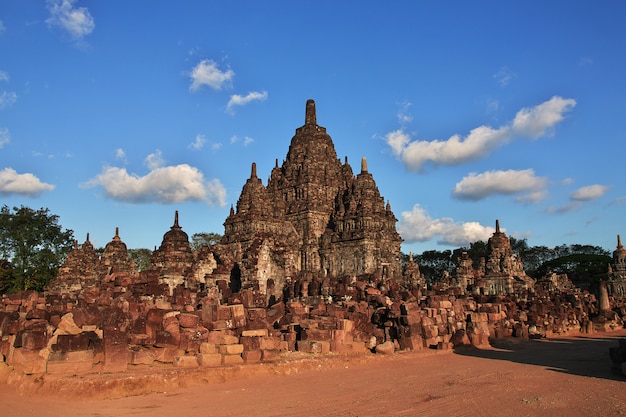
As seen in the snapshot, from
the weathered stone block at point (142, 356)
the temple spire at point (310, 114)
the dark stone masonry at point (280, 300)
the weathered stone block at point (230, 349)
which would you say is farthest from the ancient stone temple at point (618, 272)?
the weathered stone block at point (142, 356)

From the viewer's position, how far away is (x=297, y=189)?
4669 centimetres

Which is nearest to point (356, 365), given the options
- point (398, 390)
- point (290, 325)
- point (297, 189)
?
point (290, 325)

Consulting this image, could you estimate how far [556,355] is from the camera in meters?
13.4

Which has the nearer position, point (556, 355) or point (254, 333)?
point (254, 333)

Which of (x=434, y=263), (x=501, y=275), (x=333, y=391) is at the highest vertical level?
(x=434, y=263)

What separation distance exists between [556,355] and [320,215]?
32.1m

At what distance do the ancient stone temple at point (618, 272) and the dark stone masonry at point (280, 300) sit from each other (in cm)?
8

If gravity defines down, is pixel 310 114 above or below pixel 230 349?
above

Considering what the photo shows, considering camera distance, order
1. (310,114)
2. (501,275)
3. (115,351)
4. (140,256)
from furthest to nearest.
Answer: (140,256), (310,114), (501,275), (115,351)

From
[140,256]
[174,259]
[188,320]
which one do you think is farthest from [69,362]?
[140,256]

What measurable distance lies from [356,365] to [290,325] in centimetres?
196

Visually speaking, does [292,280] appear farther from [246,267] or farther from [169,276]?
[169,276]

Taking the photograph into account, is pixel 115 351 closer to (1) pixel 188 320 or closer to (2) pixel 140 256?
(1) pixel 188 320

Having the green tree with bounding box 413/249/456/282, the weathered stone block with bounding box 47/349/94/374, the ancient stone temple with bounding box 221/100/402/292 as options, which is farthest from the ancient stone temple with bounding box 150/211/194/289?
the green tree with bounding box 413/249/456/282
